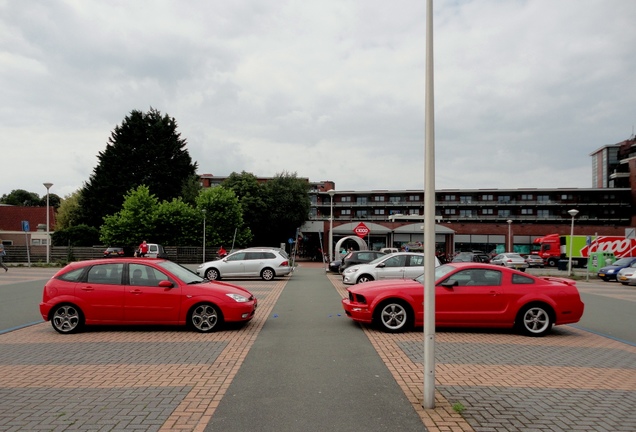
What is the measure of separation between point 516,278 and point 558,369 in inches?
117

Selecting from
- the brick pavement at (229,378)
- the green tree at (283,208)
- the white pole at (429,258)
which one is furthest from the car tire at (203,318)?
the green tree at (283,208)

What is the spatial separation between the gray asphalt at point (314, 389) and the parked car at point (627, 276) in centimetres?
2249

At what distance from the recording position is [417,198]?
257ft

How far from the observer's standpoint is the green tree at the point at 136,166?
51.2 m

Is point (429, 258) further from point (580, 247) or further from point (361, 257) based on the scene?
point (580, 247)

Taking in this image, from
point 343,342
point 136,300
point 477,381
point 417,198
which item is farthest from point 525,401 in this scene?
point 417,198

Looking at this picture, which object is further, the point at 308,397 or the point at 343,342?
the point at 343,342

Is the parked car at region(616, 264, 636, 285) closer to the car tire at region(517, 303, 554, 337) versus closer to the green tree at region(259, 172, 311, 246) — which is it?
the car tire at region(517, 303, 554, 337)

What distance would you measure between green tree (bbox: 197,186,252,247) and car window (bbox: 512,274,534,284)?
1465 inches

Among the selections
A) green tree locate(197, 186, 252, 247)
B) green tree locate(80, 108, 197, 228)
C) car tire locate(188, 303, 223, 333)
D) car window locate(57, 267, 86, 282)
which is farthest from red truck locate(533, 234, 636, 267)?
green tree locate(80, 108, 197, 228)

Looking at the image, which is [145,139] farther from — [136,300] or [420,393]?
[420,393]

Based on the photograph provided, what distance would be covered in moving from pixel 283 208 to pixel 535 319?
4794cm

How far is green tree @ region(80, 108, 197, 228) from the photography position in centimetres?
5116

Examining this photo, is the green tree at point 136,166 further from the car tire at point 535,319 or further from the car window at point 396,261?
the car tire at point 535,319
